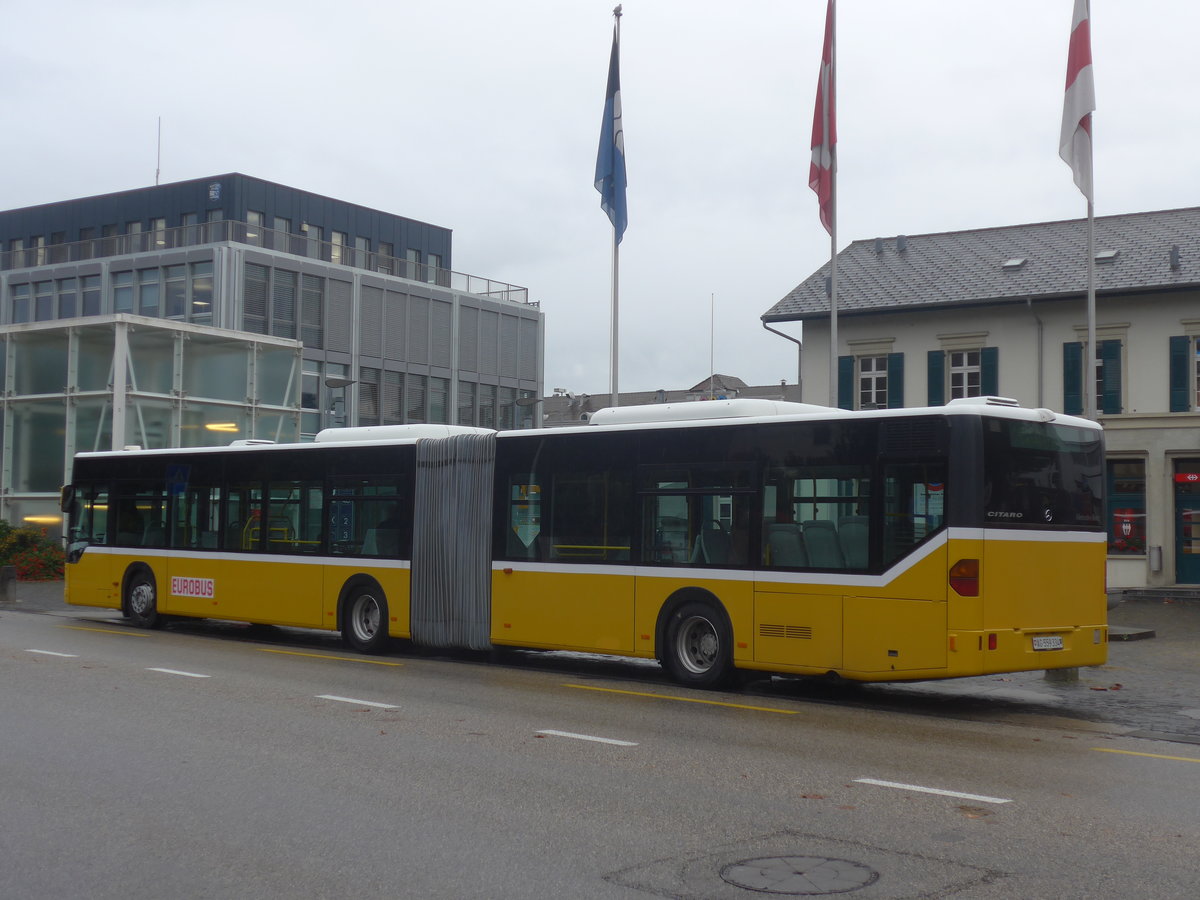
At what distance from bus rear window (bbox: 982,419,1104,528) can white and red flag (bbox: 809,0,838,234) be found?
11.1 m

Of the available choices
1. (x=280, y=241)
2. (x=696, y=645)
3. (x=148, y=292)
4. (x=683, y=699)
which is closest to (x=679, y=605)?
(x=696, y=645)

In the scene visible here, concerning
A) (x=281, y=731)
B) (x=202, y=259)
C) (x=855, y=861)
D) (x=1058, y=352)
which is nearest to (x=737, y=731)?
(x=281, y=731)

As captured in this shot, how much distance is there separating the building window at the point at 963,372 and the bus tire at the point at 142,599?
20471 mm

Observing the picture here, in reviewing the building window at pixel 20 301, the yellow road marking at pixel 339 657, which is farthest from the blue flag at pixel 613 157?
the building window at pixel 20 301

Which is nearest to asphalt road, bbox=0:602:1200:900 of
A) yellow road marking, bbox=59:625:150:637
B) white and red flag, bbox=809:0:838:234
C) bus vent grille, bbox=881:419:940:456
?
bus vent grille, bbox=881:419:940:456

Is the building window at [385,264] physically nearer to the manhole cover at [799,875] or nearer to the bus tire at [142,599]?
the bus tire at [142,599]

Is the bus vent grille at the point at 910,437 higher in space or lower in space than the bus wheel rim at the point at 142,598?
higher

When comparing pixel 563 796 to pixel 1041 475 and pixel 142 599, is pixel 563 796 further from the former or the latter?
pixel 142 599

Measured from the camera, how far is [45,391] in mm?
35406

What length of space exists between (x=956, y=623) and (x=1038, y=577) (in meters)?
1.11

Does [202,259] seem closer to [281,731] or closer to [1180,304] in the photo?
[1180,304]

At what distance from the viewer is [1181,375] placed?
103 ft

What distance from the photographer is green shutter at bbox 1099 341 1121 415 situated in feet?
105

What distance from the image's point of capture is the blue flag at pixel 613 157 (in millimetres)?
24703
